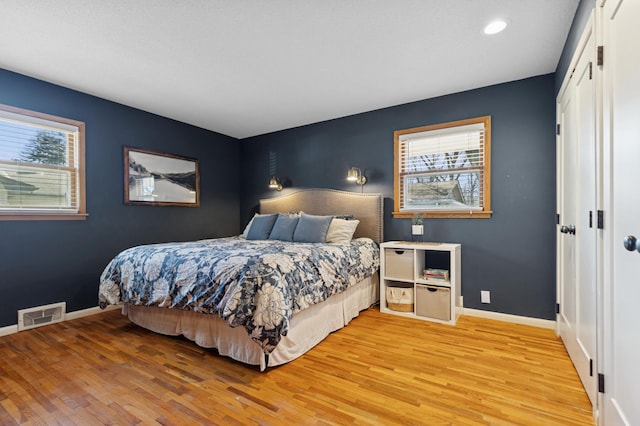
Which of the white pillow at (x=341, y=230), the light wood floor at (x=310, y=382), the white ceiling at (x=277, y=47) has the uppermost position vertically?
the white ceiling at (x=277, y=47)

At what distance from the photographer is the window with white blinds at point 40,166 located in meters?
2.83

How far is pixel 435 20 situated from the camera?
2.11 metres

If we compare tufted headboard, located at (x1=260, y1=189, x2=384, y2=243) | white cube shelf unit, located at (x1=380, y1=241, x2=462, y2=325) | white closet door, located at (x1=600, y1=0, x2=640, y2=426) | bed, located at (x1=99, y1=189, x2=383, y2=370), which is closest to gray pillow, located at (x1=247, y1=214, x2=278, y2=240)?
tufted headboard, located at (x1=260, y1=189, x2=384, y2=243)

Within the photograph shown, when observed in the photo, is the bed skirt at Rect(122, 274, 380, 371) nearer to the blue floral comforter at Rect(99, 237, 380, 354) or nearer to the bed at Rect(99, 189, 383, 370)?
the bed at Rect(99, 189, 383, 370)

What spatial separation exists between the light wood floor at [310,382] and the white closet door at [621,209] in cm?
50

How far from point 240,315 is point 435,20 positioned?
245cm

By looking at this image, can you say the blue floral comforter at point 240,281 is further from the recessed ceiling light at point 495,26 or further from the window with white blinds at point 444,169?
the recessed ceiling light at point 495,26

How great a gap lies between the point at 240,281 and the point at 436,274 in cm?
203

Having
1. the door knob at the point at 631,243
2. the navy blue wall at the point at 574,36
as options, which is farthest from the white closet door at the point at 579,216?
the door knob at the point at 631,243

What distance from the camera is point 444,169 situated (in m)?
3.41

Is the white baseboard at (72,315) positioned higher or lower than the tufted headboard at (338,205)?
lower

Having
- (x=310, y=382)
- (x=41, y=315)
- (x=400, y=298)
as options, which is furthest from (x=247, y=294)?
(x=41, y=315)

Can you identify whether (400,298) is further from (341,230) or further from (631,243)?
(631,243)


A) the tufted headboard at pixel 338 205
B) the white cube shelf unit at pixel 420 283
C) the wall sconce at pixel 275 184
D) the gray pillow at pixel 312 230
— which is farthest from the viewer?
the wall sconce at pixel 275 184
